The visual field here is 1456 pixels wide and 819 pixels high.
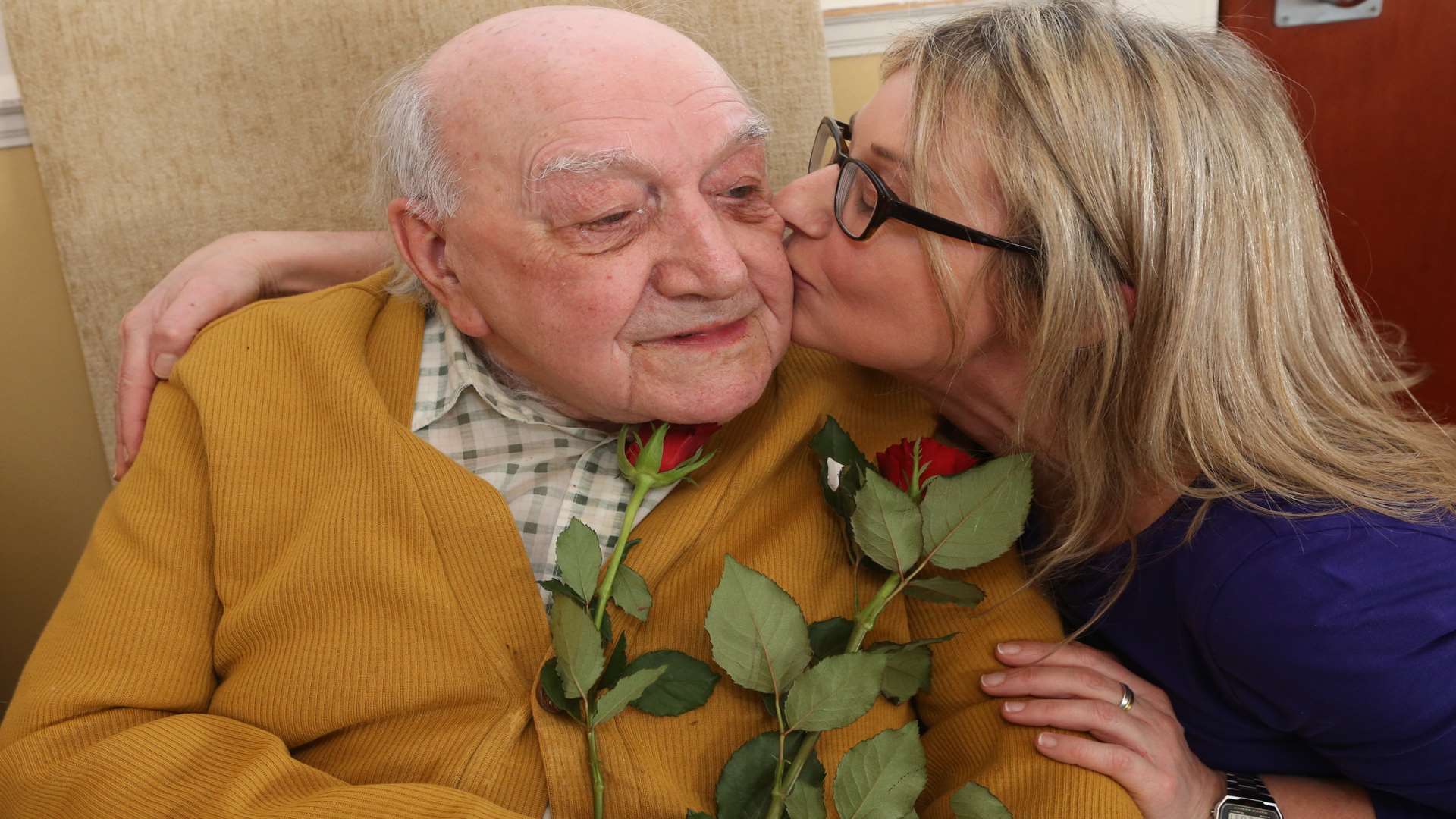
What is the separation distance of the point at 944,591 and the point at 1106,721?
219 mm

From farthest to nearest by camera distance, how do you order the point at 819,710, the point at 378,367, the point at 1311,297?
1. the point at 378,367
2. the point at 1311,297
3. the point at 819,710

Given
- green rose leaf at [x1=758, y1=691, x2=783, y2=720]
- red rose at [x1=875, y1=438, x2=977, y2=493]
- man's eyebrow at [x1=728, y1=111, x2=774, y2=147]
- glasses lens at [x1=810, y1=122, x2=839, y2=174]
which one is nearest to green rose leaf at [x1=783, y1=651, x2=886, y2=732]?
green rose leaf at [x1=758, y1=691, x2=783, y2=720]

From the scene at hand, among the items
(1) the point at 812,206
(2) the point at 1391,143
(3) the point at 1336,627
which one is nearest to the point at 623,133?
(1) the point at 812,206

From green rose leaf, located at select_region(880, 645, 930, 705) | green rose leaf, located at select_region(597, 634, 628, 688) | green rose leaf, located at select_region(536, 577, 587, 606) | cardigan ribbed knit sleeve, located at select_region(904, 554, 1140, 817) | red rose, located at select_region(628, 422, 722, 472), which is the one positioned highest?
red rose, located at select_region(628, 422, 722, 472)

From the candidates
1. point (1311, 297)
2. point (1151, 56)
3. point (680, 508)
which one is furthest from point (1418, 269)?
point (680, 508)

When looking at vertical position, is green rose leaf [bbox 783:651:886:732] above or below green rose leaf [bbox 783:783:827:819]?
above

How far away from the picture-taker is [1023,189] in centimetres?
116

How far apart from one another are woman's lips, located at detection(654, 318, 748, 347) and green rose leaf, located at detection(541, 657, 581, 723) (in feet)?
1.24

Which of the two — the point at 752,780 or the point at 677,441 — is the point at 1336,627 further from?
the point at 677,441

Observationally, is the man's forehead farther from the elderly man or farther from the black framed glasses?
the black framed glasses

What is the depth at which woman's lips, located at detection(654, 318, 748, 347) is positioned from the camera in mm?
1233

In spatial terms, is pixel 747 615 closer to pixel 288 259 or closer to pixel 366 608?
pixel 366 608

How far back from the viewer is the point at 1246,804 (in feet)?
4.07

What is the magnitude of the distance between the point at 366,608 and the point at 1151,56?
1041 millimetres
